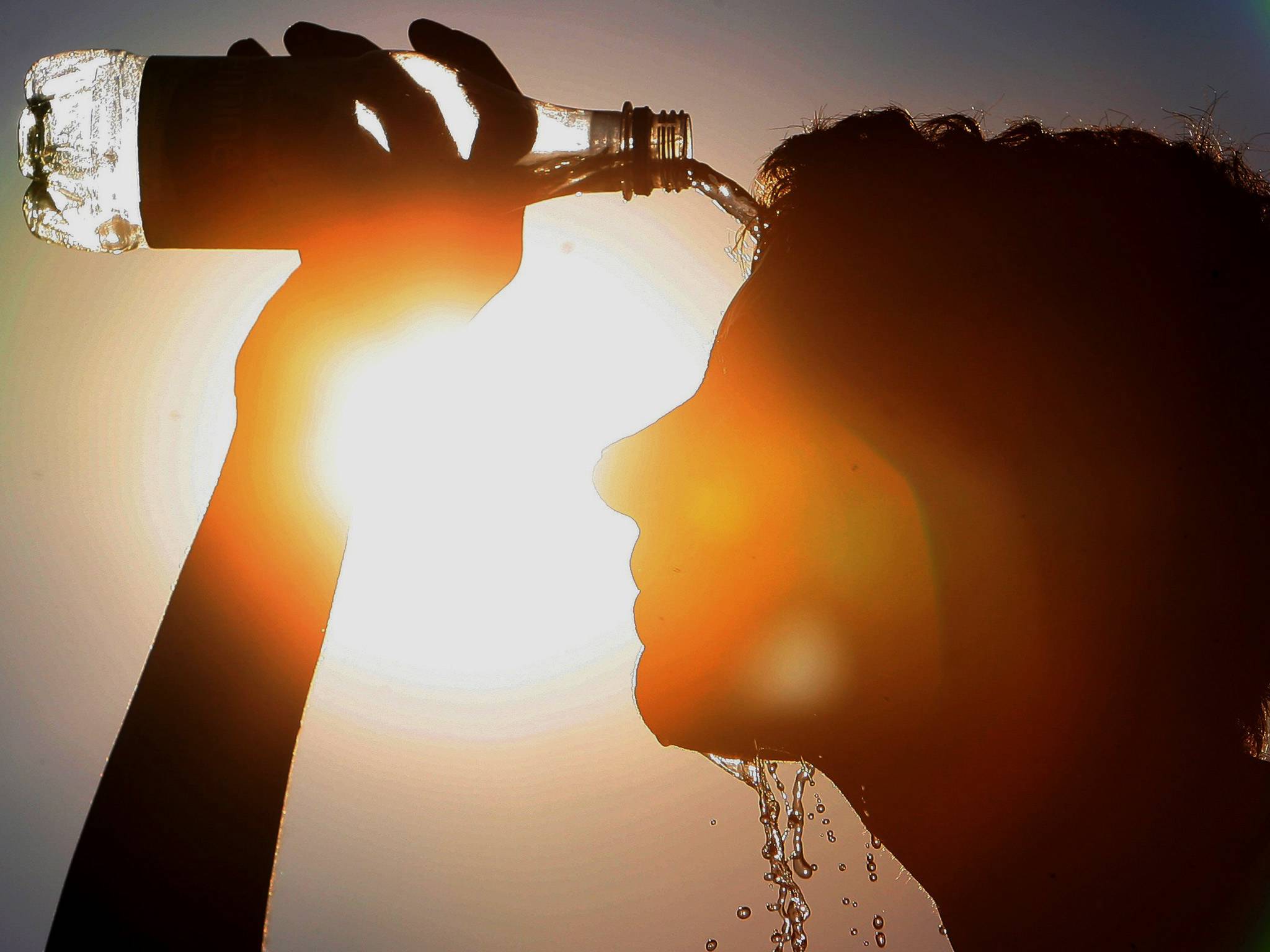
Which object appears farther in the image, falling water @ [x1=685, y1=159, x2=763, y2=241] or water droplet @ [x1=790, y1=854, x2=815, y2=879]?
water droplet @ [x1=790, y1=854, x2=815, y2=879]

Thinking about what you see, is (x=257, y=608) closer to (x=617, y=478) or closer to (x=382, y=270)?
(x=382, y=270)

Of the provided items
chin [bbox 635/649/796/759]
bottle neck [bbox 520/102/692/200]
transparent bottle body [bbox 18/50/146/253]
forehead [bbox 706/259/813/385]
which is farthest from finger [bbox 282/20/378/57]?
chin [bbox 635/649/796/759]

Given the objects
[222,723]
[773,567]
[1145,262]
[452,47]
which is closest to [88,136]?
[452,47]

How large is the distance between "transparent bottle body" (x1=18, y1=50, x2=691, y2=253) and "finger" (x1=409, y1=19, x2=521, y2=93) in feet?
0.09

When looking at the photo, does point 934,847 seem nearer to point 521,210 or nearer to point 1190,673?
point 1190,673

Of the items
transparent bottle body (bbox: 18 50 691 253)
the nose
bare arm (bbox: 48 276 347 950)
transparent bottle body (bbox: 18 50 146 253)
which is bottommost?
bare arm (bbox: 48 276 347 950)

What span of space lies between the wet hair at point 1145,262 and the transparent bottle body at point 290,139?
0.32 meters

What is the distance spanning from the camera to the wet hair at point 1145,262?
1.30 m

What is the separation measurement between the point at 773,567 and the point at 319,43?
3.23ft

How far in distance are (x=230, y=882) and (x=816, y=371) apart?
99 cm

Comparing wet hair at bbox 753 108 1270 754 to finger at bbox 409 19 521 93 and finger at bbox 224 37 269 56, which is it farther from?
finger at bbox 224 37 269 56

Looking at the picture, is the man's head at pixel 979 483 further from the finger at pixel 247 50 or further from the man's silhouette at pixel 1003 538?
the finger at pixel 247 50

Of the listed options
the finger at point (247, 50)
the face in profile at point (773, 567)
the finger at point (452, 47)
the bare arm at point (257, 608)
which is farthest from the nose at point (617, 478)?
the finger at point (247, 50)

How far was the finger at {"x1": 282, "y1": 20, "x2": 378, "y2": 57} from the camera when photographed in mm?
1304
